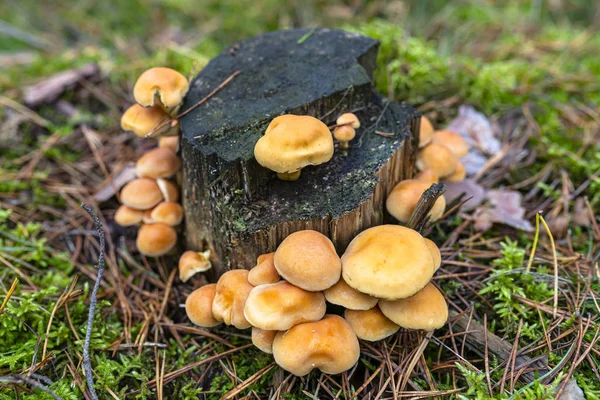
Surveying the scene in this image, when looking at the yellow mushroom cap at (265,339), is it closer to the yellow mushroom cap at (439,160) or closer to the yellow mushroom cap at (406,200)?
the yellow mushroom cap at (406,200)

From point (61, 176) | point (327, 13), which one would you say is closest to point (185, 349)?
point (61, 176)

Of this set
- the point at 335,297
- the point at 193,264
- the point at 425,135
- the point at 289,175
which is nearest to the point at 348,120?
the point at 289,175

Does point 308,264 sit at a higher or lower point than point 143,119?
lower

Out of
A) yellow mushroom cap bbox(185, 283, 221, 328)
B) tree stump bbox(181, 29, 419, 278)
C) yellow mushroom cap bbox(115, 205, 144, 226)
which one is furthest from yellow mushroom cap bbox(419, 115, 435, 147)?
yellow mushroom cap bbox(115, 205, 144, 226)

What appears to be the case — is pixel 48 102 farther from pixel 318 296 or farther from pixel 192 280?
pixel 318 296

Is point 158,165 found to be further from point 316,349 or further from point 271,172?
point 316,349

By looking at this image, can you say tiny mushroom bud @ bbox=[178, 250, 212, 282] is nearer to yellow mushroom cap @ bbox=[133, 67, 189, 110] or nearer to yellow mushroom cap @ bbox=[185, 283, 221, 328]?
yellow mushroom cap @ bbox=[185, 283, 221, 328]
